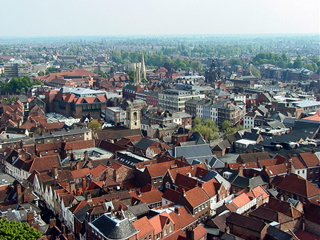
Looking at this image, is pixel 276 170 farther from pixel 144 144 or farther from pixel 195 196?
pixel 144 144

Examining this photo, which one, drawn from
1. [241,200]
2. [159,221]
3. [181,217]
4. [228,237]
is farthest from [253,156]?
[228,237]

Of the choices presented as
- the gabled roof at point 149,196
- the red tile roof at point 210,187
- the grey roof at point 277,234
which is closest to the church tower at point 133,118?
the gabled roof at point 149,196

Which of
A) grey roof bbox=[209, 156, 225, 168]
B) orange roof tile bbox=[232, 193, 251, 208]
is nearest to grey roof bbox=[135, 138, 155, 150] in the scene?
grey roof bbox=[209, 156, 225, 168]

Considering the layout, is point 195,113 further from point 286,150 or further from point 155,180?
point 155,180

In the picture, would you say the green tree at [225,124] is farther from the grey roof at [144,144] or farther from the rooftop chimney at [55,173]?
the rooftop chimney at [55,173]

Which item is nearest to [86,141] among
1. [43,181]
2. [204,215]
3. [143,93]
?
[43,181]

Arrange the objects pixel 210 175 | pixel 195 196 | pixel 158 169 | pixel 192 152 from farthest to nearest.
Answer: pixel 192 152 → pixel 158 169 → pixel 210 175 → pixel 195 196

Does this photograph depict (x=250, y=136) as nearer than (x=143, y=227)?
No

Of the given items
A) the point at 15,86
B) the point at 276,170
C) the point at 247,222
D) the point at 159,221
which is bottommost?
the point at 15,86
